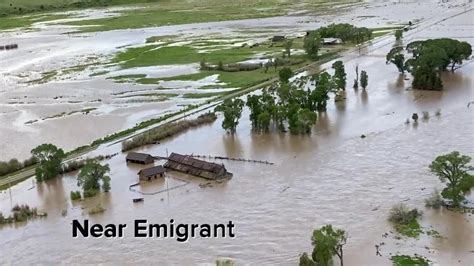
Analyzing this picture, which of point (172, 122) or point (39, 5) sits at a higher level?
point (39, 5)

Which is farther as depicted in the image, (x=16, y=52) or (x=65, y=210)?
(x=16, y=52)

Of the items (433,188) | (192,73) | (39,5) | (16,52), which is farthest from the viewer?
(39,5)

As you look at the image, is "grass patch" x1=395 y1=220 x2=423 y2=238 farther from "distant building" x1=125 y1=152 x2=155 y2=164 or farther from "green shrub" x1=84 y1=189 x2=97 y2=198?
"distant building" x1=125 y1=152 x2=155 y2=164

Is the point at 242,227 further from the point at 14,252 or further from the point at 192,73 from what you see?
the point at 192,73

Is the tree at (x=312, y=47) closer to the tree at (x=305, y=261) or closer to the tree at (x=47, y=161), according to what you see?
the tree at (x=47, y=161)

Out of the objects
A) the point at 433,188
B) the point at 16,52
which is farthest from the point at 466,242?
the point at 16,52

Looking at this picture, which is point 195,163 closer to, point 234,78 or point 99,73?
point 234,78

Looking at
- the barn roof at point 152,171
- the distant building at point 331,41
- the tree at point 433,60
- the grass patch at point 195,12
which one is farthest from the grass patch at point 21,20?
the barn roof at point 152,171
